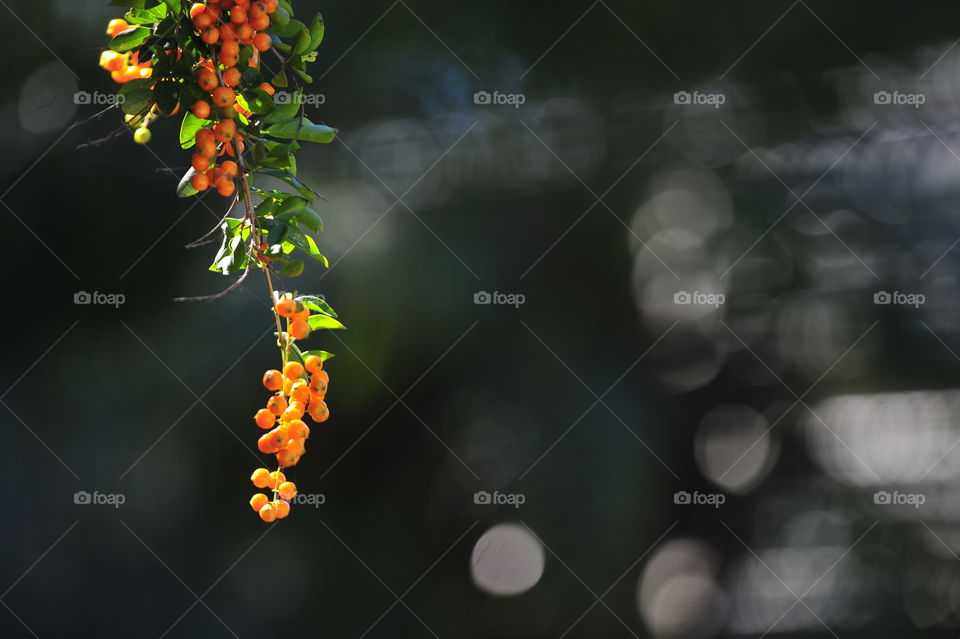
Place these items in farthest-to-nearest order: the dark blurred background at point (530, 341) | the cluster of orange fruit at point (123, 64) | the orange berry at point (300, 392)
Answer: the dark blurred background at point (530, 341)
the cluster of orange fruit at point (123, 64)
the orange berry at point (300, 392)

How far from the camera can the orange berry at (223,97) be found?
571 mm

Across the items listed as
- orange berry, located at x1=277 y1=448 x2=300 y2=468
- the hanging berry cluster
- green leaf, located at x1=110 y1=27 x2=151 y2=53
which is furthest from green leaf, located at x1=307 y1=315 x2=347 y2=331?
green leaf, located at x1=110 y1=27 x2=151 y2=53

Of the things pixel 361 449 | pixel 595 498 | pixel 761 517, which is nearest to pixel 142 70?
pixel 361 449

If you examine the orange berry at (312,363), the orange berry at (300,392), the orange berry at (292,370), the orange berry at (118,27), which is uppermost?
the orange berry at (118,27)

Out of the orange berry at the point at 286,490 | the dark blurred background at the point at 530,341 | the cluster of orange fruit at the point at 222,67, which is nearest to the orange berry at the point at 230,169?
the cluster of orange fruit at the point at 222,67

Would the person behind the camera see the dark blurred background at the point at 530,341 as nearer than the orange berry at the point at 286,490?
No

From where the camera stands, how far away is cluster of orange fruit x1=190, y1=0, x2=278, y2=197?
572 mm

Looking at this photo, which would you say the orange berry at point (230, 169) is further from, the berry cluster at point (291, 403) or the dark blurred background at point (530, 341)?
the dark blurred background at point (530, 341)

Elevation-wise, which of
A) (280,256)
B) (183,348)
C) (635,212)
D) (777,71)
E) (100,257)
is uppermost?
(777,71)

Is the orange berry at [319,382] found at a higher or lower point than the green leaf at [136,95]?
lower

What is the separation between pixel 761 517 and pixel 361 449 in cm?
93

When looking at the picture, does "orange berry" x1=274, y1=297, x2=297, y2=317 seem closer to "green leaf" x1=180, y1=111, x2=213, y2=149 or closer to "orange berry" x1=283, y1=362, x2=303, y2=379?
Answer: "orange berry" x1=283, y1=362, x2=303, y2=379

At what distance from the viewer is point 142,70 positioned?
2.18 feet

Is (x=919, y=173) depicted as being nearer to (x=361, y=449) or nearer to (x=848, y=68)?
(x=848, y=68)
